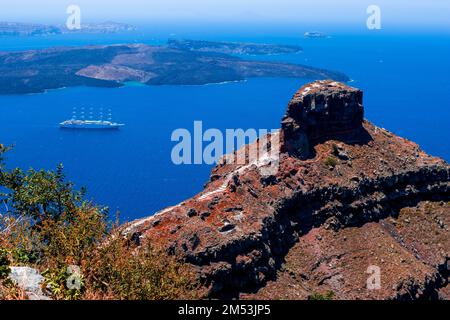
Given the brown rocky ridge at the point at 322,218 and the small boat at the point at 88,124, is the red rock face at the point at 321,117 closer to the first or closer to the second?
the brown rocky ridge at the point at 322,218

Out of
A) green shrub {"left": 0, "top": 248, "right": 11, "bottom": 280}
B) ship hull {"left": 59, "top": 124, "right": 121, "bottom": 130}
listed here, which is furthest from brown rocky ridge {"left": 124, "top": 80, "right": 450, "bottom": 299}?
ship hull {"left": 59, "top": 124, "right": 121, "bottom": 130}

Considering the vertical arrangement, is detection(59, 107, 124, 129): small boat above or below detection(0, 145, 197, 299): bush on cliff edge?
below

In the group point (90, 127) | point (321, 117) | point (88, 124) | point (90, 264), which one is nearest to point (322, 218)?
point (321, 117)

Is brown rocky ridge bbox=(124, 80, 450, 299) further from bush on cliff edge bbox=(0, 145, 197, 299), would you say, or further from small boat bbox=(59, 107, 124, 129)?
small boat bbox=(59, 107, 124, 129)

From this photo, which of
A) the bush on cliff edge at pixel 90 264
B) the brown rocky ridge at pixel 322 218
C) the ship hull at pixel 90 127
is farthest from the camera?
the ship hull at pixel 90 127

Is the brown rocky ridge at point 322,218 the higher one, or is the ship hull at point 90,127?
the brown rocky ridge at point 322,218

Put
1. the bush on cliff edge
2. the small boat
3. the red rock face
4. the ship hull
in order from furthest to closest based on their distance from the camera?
the small boat, the ship hull, the red rock face, the bush on cliff edge

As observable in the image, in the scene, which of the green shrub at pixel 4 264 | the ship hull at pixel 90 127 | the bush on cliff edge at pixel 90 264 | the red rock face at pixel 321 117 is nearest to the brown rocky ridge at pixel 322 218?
the red rock face at pixel 321 117
